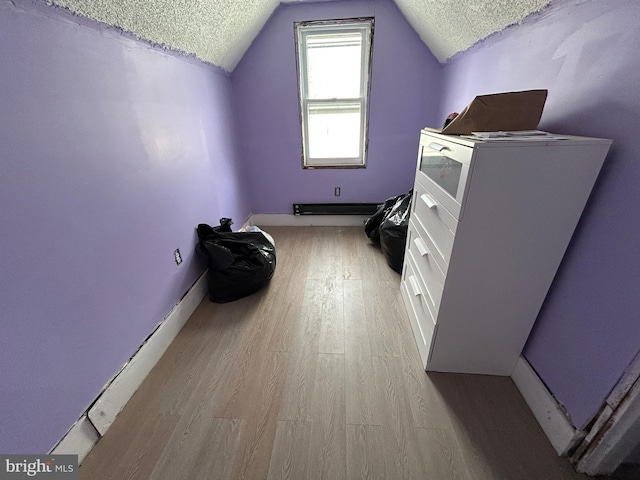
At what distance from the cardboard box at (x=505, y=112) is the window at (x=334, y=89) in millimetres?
1683

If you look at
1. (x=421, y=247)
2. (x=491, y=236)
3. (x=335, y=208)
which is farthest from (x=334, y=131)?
(x=491, y=236)

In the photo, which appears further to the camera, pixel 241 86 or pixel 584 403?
pixel 241 86

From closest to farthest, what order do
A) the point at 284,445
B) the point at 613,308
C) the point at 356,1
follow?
the point at 613,308 → the point at 284,445 → the point at 356,1

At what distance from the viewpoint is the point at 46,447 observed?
0.95 metres

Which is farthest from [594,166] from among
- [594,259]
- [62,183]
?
[62,183]

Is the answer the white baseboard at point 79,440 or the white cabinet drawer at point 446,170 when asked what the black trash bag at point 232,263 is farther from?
the white cabinet drawer at point 446,170

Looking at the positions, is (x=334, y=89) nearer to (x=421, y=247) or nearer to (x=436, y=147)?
(x=436, y=147)

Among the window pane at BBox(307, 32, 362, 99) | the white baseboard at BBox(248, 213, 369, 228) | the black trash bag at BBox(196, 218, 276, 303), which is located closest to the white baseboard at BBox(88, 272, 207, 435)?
the black trash bag at BBox(196, 218, 276, 303)

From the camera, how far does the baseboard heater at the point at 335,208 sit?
10.0 ft

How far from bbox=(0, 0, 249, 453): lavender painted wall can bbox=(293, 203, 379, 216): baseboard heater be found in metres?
1.59

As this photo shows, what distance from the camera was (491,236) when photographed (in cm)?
109

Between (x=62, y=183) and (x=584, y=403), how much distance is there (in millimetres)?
Result: 2050

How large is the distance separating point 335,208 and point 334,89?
3.92ft

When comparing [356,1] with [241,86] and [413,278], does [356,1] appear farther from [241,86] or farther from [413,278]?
[413,278]
